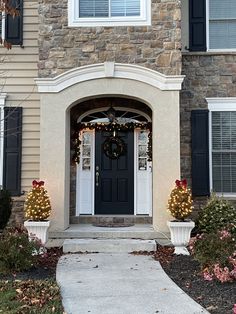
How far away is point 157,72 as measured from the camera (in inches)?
335

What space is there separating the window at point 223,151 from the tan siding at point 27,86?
396 centimetres

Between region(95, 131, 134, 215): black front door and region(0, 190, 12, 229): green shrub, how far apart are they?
211cm

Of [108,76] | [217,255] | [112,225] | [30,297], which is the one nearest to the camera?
[30,297]

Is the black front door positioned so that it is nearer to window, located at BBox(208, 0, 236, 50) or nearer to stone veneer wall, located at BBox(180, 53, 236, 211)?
stone veneer wall, located at BBox(180, 53, 236, 211)

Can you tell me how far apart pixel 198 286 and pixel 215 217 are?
9.74ft

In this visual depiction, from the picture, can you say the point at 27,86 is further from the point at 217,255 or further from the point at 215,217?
the point at 217,255

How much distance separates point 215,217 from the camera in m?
8.40

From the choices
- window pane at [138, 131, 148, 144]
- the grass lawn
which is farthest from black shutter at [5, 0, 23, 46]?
A: the grass lawn

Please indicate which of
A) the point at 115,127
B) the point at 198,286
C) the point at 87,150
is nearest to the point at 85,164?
the point at 87,150

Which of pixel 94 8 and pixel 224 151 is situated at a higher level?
pixel 94 8

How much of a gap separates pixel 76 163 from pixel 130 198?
58.5 inches

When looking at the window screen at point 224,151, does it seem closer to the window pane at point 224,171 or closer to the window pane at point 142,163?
the window pane at point 224,171

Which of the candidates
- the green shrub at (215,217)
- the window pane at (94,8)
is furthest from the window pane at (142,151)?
the window pane at (94,8)

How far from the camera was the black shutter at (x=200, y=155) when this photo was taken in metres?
9.59
